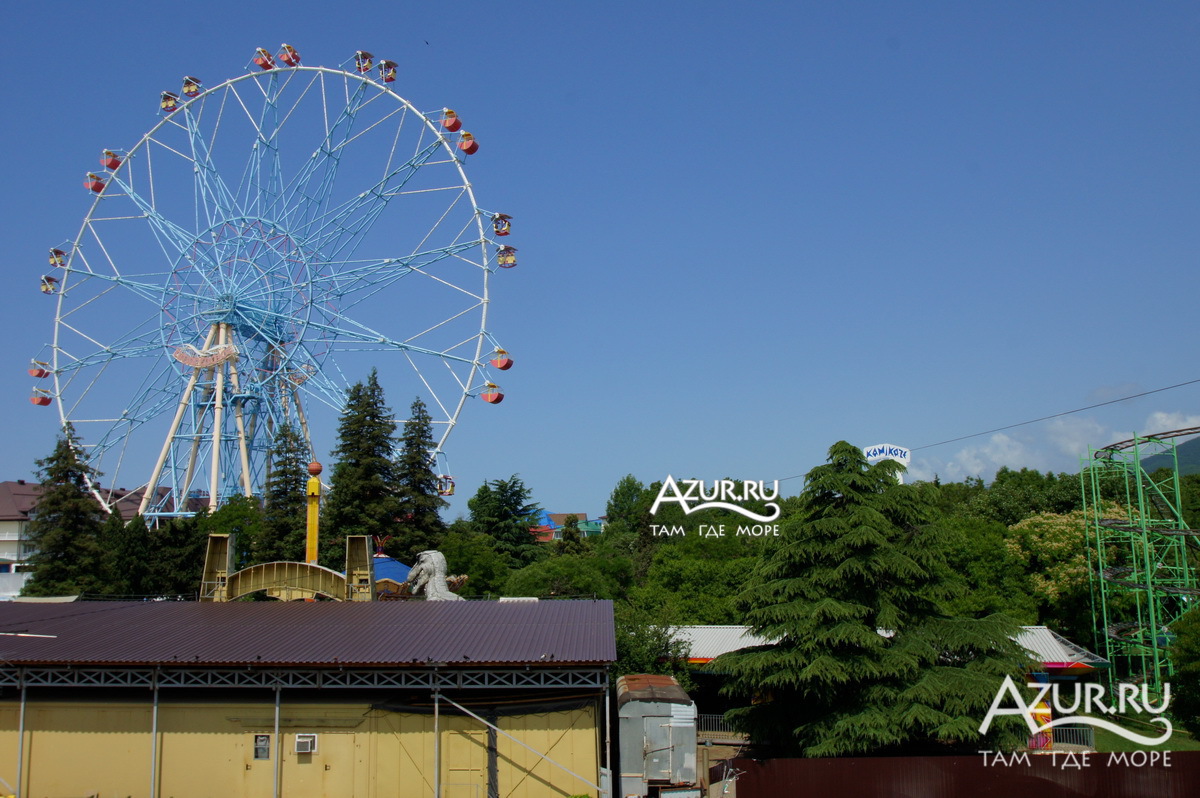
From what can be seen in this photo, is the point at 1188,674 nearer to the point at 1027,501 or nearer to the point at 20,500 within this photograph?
the point at 1027,501

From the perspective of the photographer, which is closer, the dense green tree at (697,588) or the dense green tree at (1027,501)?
the dense green tree at (697,588)

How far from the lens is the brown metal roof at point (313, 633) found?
1831 centimetres

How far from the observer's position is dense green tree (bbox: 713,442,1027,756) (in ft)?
67.3

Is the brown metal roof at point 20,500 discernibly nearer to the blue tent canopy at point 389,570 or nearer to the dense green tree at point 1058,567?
the blue tent canopy at point 389,570

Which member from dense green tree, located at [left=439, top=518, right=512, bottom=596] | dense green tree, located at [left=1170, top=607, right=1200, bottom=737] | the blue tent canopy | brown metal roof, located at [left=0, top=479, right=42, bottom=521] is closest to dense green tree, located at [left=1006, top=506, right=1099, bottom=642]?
dense green tree, located at [left=1170, top=607, right=1200, bottom=737]

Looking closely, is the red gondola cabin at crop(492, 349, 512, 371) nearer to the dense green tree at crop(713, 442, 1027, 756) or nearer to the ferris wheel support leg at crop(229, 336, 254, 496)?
the ferris wheel support leg at crop(229, 336, 254, 496)

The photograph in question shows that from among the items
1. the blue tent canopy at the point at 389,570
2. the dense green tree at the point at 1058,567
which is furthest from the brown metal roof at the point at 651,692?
the dense green tree at the point at 1058,567

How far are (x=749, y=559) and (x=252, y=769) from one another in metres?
30.2

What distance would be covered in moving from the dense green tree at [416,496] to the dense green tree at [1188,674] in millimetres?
31476

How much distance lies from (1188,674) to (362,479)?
34053mm

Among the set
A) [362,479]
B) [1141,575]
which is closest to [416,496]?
[362,479]

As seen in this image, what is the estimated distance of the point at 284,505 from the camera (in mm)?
47594

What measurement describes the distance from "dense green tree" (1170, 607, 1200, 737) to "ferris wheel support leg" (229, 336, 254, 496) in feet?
135

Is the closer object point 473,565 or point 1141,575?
point 1141,575
